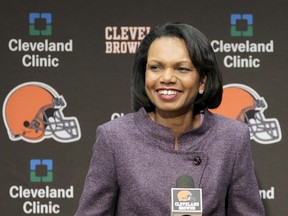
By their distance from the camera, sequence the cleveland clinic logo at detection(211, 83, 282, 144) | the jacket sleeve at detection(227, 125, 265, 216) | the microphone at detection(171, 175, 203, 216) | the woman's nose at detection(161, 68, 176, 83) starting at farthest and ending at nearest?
the cleveland clinic logo at detection(211, 83, 282, 144) < the jacket sleeve at detection(227, 125, 265, 216) < the woman's nose at detection(161, 68, 176, 83) < the microphone at detection(171, 175, 203, 216)

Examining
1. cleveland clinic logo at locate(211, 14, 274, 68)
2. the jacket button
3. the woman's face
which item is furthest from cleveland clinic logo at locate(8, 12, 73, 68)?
the jacket button

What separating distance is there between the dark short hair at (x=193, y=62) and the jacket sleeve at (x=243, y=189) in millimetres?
165

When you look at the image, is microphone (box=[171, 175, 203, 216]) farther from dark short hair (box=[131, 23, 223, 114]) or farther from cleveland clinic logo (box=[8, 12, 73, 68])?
cleveland clinic logo (box=[8, 12, 73, 68])

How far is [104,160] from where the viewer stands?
187 centimetres

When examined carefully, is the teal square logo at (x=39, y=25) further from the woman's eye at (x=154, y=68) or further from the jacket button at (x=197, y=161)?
the jacket button at (x=197, y=161)

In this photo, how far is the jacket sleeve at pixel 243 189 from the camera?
1.89 m

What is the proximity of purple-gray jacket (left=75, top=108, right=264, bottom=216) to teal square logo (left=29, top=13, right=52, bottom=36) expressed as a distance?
3.50ft

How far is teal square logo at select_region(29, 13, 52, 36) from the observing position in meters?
2.87

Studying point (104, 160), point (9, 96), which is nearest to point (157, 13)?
point (9, 96)

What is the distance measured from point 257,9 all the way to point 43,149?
1150 millimetres

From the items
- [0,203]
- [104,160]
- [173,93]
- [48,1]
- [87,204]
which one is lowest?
[0,203]

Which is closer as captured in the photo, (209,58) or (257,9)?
(209,58)

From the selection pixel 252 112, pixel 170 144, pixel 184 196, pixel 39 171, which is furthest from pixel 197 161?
pixel 39 171

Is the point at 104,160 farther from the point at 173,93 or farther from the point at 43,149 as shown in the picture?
the point at 43,149
